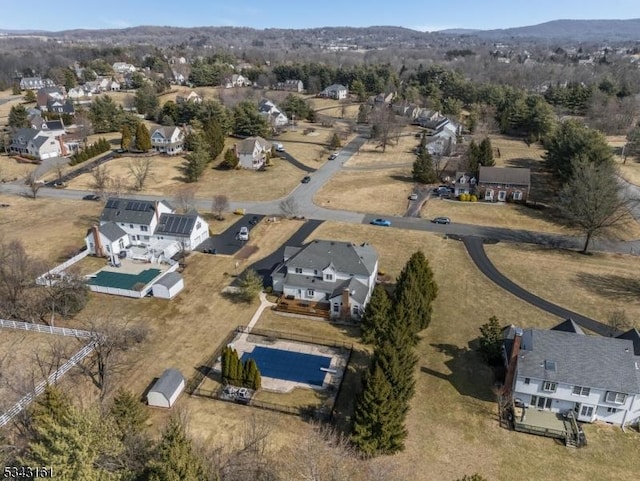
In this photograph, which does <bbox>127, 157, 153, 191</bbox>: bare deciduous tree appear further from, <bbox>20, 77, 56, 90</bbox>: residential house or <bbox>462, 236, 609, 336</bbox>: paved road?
<bbox>20, 77, 56, 90</bbox>: residential house

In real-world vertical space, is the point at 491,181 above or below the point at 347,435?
above

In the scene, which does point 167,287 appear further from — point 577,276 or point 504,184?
point 504,184

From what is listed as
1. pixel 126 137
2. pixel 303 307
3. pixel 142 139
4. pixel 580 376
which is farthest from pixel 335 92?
pixel 580 376

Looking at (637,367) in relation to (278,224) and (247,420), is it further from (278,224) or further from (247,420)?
(278,224)

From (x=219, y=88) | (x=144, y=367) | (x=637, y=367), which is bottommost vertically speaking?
(x=144, y=367)

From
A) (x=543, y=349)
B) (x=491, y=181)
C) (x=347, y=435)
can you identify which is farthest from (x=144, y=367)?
(x=491, y=181)

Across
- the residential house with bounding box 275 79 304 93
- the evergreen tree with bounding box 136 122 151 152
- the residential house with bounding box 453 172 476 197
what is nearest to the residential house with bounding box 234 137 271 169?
the evergreen tree with bounding box 136 122 151 152

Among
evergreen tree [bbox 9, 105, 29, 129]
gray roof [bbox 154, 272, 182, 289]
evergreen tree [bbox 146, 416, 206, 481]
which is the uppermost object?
evergreen tree [bbox 9, 105, 29, 129]
